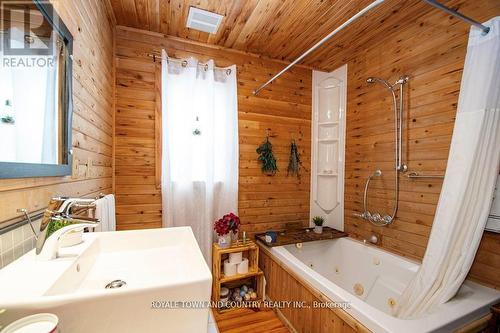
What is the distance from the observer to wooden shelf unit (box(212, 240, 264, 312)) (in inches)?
77.0

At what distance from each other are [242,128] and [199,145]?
1.67ft

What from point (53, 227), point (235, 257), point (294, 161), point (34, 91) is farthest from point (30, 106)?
point (294, 161)

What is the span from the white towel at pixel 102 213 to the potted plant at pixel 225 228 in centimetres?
89

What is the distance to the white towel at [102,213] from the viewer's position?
50.0 inches

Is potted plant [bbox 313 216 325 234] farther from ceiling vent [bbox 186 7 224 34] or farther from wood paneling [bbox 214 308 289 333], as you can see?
ceiling vent [bbox 186 7 224 34]

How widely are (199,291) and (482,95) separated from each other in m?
1.73

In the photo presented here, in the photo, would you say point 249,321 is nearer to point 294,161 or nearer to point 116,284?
point 116,284

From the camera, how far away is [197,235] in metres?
2.07

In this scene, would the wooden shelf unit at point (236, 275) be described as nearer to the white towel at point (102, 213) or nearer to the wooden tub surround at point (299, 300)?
the wooden tub surround at point (299, 300)

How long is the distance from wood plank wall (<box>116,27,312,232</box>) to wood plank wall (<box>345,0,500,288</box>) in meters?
0.59

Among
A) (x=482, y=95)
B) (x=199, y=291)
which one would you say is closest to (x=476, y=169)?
(x=482, y=95)

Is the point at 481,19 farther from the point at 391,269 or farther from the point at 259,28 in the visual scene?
the point at 391,269

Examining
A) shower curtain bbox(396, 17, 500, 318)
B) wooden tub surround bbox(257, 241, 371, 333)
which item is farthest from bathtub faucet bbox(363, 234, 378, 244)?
wooden tub surround bbox(257, 241, 371, 333)

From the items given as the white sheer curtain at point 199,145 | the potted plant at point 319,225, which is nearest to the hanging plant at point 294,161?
the potted plant at point 319,225
